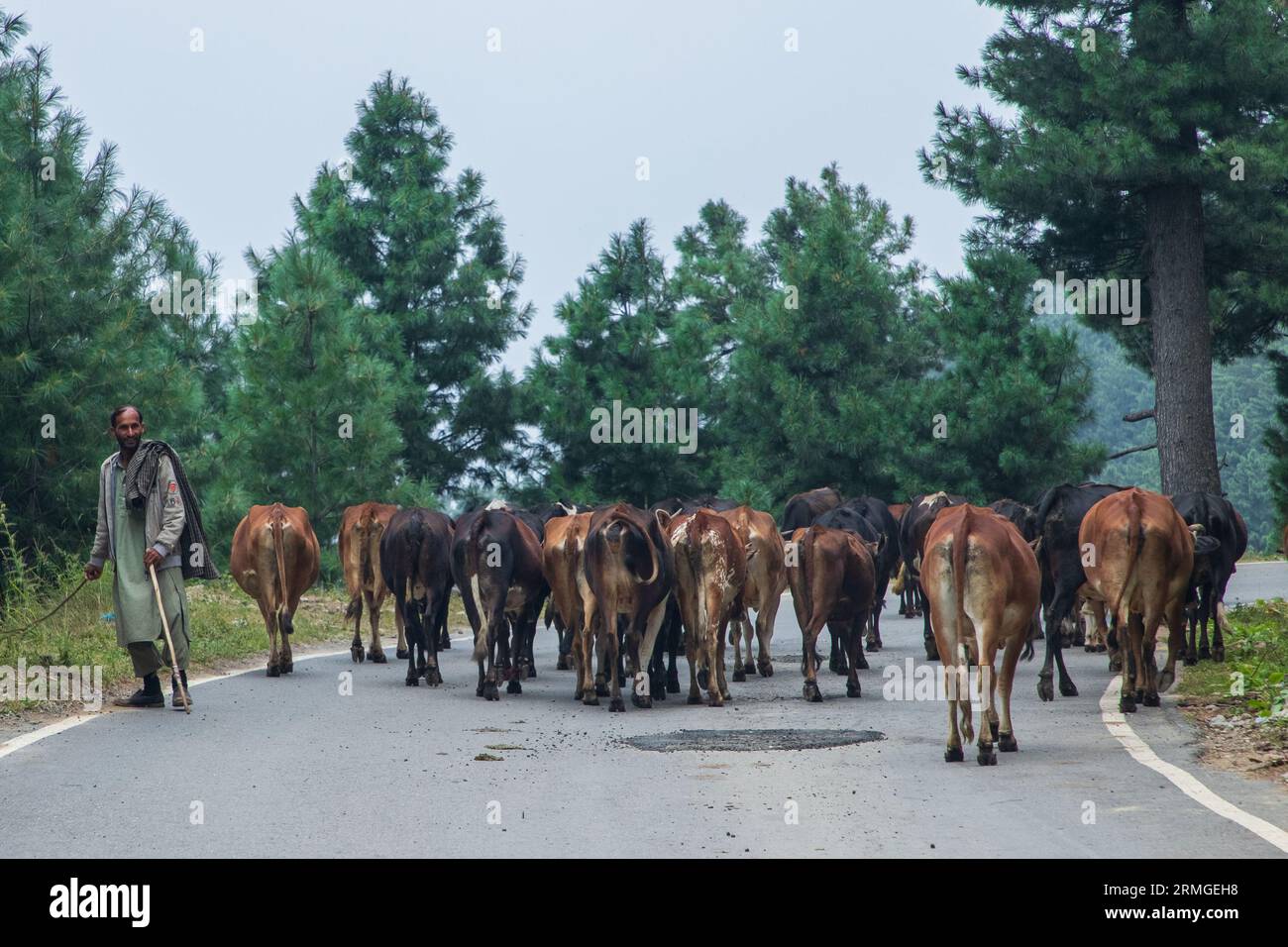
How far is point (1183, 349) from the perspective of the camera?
79.6 ft

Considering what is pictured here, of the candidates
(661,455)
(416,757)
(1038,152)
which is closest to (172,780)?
(416,757)

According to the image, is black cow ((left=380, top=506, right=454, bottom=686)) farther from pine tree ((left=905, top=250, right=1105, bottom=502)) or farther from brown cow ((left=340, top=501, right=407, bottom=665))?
pine tree ((left=905, top=250, right=1105, bottom=502))

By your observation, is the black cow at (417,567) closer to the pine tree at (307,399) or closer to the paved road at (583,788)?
the paved road at (583,788)

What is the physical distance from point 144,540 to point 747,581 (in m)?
6.02

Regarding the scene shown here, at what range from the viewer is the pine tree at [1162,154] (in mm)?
23594

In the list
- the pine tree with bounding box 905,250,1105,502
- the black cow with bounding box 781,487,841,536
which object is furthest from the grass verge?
the pine tree with bounding box 905,250,1105,502

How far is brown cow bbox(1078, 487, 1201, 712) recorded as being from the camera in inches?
531

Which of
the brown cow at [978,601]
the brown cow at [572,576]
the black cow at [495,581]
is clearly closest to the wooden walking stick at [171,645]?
the black cow at [495,581]

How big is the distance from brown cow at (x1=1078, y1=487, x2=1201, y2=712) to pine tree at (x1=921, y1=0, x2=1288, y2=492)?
10854mm

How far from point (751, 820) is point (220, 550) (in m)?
21.8

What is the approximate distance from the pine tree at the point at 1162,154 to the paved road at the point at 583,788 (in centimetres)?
1154

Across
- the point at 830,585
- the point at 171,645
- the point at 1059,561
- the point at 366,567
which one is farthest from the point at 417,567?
the point at 1059,561

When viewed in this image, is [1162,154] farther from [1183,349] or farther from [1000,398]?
[1000,398]

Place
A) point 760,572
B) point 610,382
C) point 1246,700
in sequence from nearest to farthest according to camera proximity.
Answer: point 1246,700
point 760,572
point 610,382
